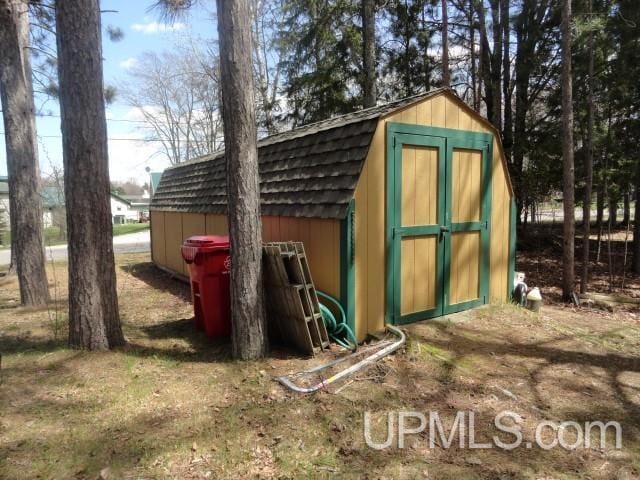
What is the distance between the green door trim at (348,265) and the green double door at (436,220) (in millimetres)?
530

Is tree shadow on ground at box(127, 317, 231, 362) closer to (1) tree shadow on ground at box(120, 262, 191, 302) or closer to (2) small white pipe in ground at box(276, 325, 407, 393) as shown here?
(2) small white pipe in ground at box(276, 325, 407, 393)

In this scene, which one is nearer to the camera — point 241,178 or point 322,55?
point 241,178

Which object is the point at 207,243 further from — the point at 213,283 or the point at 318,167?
the point at 318,167

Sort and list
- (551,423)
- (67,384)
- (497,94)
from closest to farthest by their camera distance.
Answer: (551,423), (67,384), (497,94)

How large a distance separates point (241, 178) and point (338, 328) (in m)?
1.90

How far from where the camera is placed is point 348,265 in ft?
14.5

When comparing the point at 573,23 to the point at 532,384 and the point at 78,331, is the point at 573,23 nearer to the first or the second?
the point at 532,384

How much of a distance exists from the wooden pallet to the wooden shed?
0.39 meters

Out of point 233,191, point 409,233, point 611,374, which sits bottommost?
point 611,374

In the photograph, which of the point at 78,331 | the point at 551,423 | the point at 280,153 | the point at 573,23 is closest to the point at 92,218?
the point at 78,331

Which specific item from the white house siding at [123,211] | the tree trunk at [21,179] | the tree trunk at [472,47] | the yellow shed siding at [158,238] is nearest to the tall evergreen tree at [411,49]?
the tree trunk at [472,47]

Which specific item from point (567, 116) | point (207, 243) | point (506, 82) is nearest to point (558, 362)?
point (207, 243)

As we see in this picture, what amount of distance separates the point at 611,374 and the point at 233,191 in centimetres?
408

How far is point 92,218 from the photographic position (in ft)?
13.5
